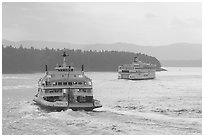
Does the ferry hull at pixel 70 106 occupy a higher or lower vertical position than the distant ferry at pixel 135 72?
lower

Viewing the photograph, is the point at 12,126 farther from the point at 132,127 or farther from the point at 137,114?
the point at 137,114

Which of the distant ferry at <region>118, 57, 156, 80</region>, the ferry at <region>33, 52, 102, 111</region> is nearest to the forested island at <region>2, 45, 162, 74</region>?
the distant ferry at <region>118, 57, 156, 80</region>

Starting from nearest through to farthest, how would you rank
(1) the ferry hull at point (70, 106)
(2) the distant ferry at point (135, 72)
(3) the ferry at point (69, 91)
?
(1) the ferry hull at point (70, 106) → (3) the ferry at point (69, 91) → (2) the distant ferry at point (135, 72)

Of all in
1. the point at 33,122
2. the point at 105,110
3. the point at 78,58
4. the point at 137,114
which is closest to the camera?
the point at 33,122

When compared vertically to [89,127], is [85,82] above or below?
above

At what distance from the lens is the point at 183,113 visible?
2861cm

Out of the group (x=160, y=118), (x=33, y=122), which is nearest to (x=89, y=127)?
(x=33, y=122)

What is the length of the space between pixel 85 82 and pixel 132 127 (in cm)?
832

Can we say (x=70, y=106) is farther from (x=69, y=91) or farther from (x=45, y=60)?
(x=45, y=60)

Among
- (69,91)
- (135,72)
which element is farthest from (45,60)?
(69,91)

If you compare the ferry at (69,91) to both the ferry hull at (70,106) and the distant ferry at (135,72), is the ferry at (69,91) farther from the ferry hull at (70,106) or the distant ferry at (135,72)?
the distant ferry at (135,72)

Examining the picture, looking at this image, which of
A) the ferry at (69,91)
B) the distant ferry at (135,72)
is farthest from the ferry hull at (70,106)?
the distant ferry at (135,72)

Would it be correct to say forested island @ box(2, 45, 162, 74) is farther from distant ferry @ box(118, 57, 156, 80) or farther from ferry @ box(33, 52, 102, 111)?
ferry @ box(33, 52, 102, 111)

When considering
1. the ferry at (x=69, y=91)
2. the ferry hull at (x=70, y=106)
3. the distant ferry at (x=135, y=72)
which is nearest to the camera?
the ferry hull at (x=70, y=106)
